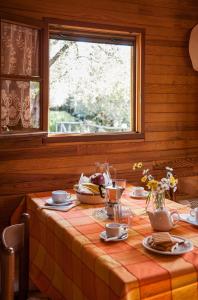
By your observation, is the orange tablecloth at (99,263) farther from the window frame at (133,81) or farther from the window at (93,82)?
the window at (93,82)

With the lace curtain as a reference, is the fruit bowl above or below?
below

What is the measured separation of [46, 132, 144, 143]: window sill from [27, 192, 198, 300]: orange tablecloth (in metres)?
0.74

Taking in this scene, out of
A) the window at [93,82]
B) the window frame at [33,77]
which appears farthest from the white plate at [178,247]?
the window at [93,82]

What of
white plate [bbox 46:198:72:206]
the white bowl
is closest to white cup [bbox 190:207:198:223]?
the white bowl

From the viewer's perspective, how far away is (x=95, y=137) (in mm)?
2877

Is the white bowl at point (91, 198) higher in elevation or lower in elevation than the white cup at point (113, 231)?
higher

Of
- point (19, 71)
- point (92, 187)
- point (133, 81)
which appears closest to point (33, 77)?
point (19, 71)

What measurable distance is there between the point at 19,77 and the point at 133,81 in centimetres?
108

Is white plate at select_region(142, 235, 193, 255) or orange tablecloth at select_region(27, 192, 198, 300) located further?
white plate at select_region(142, 235, 193, 255)

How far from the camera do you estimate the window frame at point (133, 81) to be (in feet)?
8.98

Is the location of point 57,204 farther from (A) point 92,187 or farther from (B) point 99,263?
(B) point 99,263

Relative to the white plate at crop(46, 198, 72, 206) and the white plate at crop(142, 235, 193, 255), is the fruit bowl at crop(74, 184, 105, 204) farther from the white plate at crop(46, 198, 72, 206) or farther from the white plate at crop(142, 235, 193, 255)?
the white plate at crop(142, 235, 193, 255)

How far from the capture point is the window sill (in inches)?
107

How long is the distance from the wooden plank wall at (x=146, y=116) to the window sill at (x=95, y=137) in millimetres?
36
